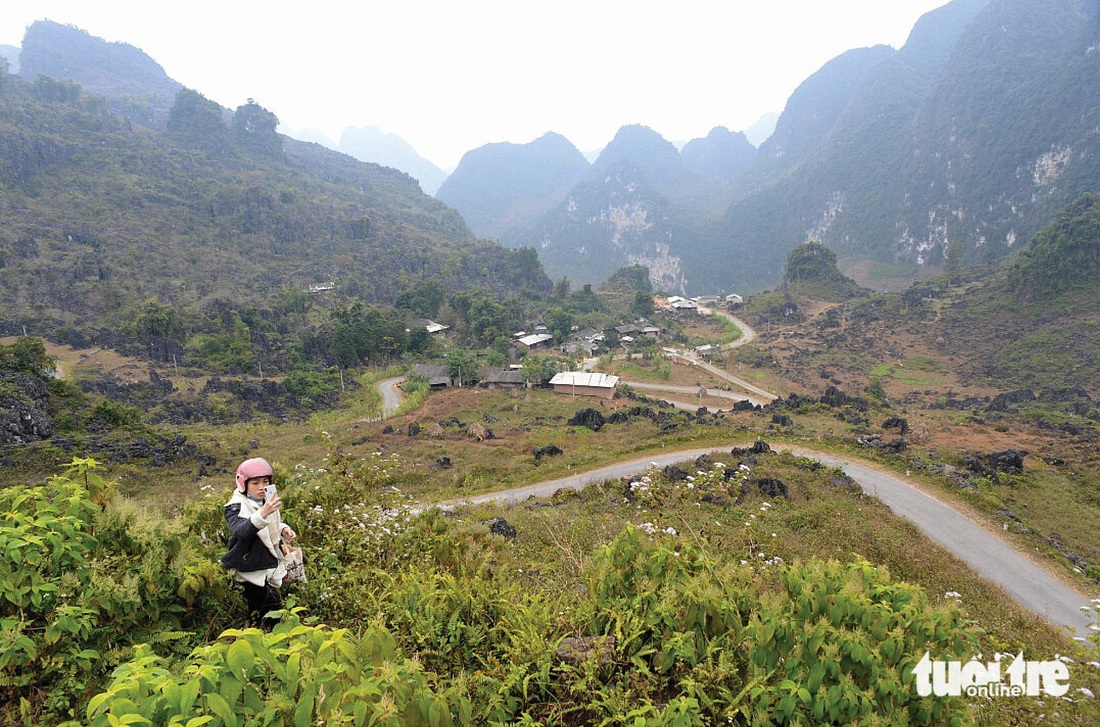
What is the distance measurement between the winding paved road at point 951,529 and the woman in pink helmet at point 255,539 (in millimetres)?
6088

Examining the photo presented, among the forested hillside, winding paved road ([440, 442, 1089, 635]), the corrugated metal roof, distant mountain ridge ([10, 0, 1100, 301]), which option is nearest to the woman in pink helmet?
winding paved road ([440, 442, 1089, 635])

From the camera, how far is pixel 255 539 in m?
4.32

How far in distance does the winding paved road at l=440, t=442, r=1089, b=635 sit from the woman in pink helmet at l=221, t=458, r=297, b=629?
6.09 meters

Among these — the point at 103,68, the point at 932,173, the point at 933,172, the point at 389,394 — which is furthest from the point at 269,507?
the point at 103,68

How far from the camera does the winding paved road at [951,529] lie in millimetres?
10531

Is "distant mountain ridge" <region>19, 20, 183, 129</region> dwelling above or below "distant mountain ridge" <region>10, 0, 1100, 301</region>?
above

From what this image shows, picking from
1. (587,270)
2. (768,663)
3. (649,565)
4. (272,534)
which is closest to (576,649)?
(649,565)

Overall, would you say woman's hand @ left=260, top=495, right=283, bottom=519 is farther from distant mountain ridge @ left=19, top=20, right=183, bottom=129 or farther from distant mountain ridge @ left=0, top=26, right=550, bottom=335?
distant mountain ridge @ left=19, top=20, right=183, bottom=129

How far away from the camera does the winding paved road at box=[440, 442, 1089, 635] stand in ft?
34.6

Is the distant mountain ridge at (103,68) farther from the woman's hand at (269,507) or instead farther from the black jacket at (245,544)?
the woman's hand at (269,507)

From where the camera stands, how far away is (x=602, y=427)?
2791cm

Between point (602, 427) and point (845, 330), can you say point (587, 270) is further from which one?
point (602, 427)

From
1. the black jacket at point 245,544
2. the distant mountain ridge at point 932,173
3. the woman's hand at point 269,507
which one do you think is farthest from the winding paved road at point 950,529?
the distant mountain ridge at point 932,173

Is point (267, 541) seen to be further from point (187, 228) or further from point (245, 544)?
point (187, 228)
